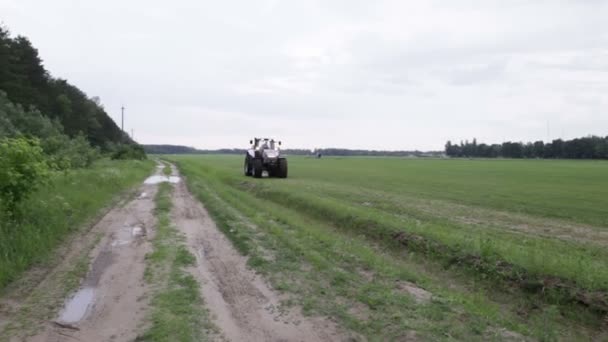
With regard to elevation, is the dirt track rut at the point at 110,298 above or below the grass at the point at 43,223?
below

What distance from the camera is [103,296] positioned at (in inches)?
231

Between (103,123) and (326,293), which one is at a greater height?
(103,123)

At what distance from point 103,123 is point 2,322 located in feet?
326

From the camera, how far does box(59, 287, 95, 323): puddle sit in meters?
5.08

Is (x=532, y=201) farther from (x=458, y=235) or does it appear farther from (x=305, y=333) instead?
(x=305, y=333)

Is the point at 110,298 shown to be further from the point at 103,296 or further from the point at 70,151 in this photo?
the point at 70,151

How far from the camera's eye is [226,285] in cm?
639

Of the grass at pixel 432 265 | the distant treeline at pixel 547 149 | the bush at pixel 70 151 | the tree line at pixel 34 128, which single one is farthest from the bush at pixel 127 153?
the distant treeline at pixel 547 149

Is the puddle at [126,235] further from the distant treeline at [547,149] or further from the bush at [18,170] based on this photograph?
the distant treeline at [547,149]

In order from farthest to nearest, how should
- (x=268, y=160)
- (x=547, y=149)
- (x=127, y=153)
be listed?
(x=547, y=149) → (x=127, y=153) → (x=268, y=160)

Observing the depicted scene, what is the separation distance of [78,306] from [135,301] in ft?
2.21

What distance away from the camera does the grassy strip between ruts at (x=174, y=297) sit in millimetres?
4578

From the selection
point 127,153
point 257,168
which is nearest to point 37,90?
point 127,153

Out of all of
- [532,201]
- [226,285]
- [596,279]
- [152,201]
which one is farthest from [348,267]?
[532,201]
